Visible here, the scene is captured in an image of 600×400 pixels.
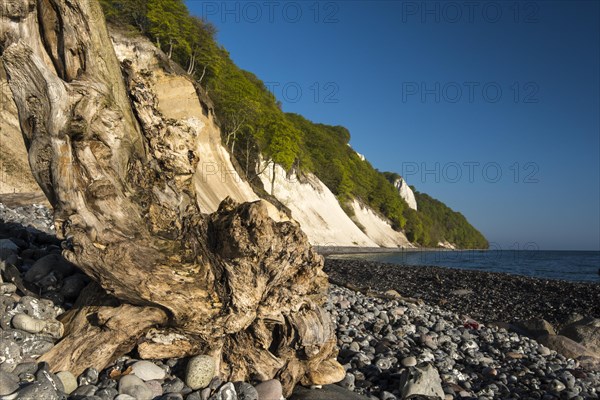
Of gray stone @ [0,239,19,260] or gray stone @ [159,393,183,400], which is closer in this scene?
gray stone @ [159,393,183,400]

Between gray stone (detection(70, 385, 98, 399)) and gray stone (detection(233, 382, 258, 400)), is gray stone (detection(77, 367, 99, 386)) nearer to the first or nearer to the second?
gray stone (detection(70, 385, 98, 399))

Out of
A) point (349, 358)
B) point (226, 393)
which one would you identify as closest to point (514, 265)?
point (349, 358)

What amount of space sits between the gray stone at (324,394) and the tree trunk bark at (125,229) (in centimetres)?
18

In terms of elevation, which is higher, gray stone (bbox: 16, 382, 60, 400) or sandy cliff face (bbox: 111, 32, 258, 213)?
sandy cliff face (bbox: 111, 32, 258, 213)

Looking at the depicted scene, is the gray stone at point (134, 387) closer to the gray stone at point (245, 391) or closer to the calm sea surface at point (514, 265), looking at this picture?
the gray stone at point (245, 391)

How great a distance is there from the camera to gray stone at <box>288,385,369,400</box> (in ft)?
12.8

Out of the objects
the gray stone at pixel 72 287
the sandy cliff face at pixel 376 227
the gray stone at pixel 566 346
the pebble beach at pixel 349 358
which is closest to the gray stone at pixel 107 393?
the pebble beach at pixel 349 358

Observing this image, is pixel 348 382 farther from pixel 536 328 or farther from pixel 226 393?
pixel 536 328

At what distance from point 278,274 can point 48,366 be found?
201 centimetres

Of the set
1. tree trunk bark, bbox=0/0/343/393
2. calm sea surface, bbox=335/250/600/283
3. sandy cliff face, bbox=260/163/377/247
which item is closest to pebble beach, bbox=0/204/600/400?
tree trunk bark, bbox=0/0/343/393

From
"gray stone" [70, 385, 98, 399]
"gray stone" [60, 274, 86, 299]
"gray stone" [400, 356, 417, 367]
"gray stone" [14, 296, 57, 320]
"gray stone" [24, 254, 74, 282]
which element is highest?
"gray stone" [24, 254, 74, 282]

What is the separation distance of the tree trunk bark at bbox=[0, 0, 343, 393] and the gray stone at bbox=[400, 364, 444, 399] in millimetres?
1392

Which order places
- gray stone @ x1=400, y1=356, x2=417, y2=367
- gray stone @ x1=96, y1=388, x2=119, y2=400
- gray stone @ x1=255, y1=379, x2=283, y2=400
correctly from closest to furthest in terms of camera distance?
gray stone @ x1=96, y1=388, x2=119, y2=400 < gray stone @ x1=255, y1=379, x2=283, y2=400 < gray stone @ x1=400, y1=356, x2=417, y2=367

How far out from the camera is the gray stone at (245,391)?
134 inches
